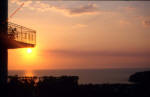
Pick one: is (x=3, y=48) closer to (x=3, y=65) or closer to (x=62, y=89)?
(x=3, y=65)

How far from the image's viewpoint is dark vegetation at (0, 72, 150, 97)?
18.1 m

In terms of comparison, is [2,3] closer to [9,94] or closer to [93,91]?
[9,94]

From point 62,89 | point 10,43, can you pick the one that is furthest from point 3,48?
point 62,89

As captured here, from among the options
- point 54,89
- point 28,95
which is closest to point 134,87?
point 54,89

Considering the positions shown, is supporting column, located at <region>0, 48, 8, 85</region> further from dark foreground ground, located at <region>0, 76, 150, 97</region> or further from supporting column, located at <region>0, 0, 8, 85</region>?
dark foreground ground, located at <region>0, 76, 150, 97</region>

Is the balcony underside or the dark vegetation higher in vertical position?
the balcony underside

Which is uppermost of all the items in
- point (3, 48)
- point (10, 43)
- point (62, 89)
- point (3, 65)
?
point (10, 43)

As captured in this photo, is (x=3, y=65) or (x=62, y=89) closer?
(x=62, y=89)

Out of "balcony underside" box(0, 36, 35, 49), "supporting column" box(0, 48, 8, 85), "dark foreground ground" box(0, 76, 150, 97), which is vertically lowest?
"dark foreground ground" box(0, 76, 150, 97)

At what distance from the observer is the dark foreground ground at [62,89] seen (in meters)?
18.1

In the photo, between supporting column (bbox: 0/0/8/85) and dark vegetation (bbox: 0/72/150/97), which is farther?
supporting column (bbox: 0/0/8/85)

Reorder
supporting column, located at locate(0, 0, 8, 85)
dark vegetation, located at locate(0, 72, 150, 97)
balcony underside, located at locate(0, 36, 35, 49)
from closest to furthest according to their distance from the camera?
1. dark vegetation, located at locate(0, 72, 150, 97)
2. balcony underside, located at locate(0, 36, 35, 49)
3. supporting column, located at locate(0, 0, 8, 85)

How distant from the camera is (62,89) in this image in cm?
1912

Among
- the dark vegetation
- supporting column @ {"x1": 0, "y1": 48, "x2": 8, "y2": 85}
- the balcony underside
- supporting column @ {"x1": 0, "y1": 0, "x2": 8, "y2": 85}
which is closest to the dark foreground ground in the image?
the dark vegetation
